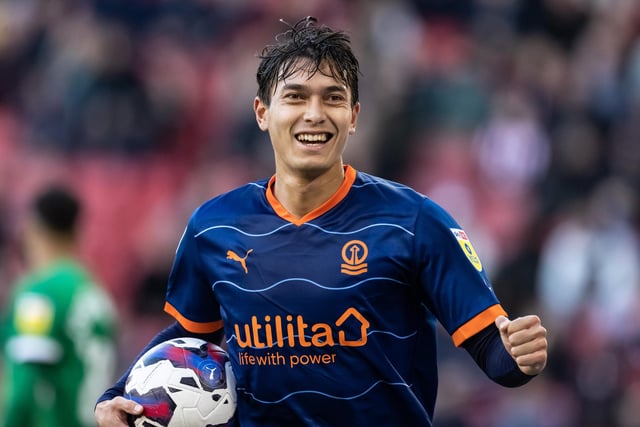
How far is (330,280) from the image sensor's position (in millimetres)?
4848

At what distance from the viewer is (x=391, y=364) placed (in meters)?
4.82

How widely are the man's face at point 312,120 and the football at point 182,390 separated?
80cm

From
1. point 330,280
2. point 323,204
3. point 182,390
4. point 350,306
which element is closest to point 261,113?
point 323,204

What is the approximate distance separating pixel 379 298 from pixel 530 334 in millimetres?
673

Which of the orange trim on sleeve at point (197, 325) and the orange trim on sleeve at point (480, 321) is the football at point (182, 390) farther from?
the orange trim on sleeve at point (480, 321)

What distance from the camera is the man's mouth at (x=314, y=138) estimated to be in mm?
4906

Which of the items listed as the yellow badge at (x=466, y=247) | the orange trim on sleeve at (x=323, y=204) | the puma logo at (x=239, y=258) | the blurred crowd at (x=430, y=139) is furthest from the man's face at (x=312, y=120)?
the blurred crowd at (x=430, y=139)

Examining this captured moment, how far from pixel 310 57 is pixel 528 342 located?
1.31 m

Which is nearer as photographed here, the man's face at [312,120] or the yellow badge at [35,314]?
the man's face at [312,120]

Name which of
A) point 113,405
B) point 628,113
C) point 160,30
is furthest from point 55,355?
point 160,30

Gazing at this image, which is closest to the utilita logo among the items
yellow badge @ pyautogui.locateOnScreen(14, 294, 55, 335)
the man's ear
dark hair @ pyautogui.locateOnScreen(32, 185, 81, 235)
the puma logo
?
the puma logo

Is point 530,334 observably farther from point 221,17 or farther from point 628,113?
point 221,17

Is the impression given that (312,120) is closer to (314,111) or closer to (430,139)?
(314,111)

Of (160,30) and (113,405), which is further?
(160,30)
